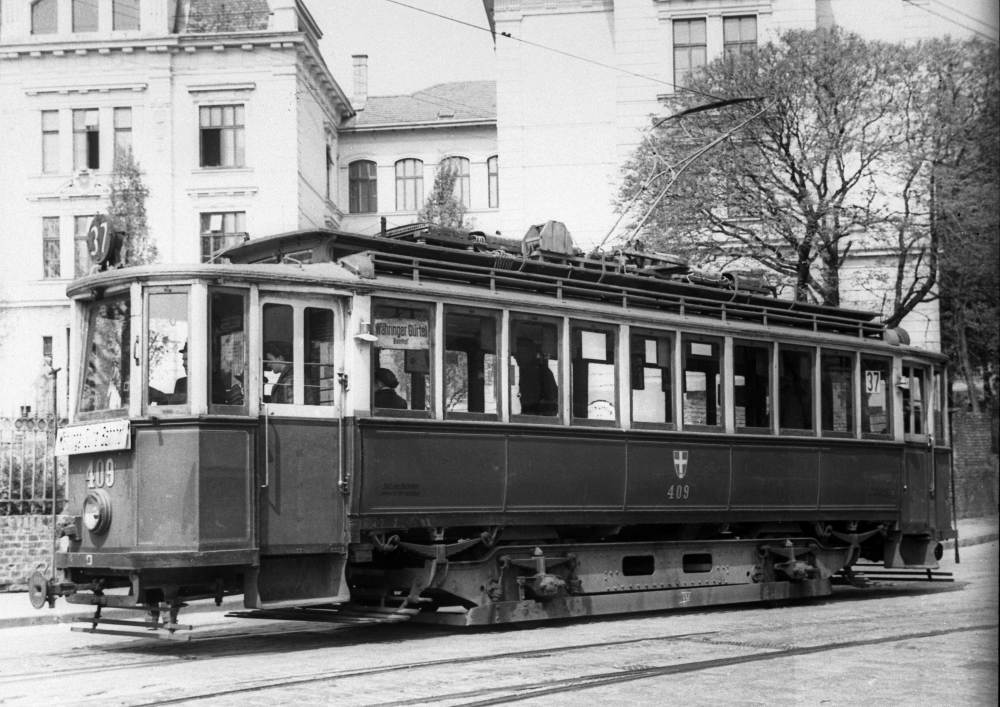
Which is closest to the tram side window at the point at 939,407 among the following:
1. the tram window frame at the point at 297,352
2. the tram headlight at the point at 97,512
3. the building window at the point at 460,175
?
the building window at the point at 460,175

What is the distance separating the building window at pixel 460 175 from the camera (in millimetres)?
23439

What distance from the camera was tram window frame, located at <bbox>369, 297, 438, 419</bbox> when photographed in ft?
37.7

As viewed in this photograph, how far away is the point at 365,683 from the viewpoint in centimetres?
899

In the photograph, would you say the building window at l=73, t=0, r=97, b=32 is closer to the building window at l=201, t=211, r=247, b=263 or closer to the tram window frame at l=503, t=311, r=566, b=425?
the building window at l=201, t=211, r=247, b=263

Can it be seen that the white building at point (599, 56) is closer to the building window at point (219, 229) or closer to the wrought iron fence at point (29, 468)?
the building window at point (219, 229)

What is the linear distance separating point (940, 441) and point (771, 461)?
376 centimetres

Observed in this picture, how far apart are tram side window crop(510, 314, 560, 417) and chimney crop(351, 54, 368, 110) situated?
9.82ft

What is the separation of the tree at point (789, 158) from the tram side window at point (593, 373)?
982 centimetres

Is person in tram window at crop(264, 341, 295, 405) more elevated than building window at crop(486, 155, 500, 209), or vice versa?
building window at crop(486, 155, 500, 209)

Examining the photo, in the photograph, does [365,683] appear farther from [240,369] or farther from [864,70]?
[864,70]

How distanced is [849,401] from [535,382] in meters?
5.25

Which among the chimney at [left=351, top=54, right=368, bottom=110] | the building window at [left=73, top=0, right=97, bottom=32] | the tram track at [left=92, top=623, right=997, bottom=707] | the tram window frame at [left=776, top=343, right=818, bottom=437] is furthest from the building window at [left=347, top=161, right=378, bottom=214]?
the tram track at [left=92, top=623, right=997, bottom=707]

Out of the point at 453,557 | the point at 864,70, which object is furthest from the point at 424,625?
the point at 864,70

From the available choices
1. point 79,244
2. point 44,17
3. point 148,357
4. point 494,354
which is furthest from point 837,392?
point 44,17
